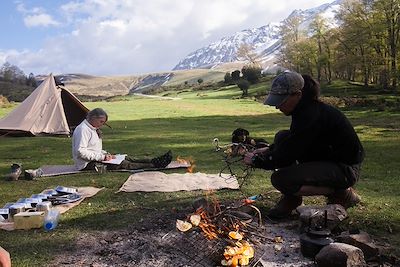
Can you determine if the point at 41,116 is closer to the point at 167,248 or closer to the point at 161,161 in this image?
the point at 161,161

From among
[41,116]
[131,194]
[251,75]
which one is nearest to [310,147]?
[131,194]

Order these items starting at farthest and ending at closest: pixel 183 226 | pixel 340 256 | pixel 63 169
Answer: pixel 63 169 → pixel 183 226 → pixel 340 256

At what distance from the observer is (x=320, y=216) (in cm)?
421

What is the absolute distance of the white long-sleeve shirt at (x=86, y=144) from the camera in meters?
8.20

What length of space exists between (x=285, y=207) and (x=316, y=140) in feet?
3.11

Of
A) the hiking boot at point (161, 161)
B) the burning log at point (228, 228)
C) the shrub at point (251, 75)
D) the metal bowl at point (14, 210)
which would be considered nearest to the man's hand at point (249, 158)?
the burning log at point (228, 228)

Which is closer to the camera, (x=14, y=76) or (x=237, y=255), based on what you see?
(x=237, y=255)

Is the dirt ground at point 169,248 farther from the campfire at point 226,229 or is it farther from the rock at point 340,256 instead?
the rock at point 340,256

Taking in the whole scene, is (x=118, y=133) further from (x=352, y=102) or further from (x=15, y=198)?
(x=352, y=102)

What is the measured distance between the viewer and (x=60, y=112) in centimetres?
1605

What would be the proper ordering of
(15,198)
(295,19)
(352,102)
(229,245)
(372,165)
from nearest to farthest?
(229,245) → (15,198) → (372,165) → (352,102) → (295,19)

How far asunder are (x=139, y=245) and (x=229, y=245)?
101cm

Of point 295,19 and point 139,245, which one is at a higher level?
point 295,19

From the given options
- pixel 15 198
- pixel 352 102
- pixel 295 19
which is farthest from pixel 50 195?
pixel 295 19
